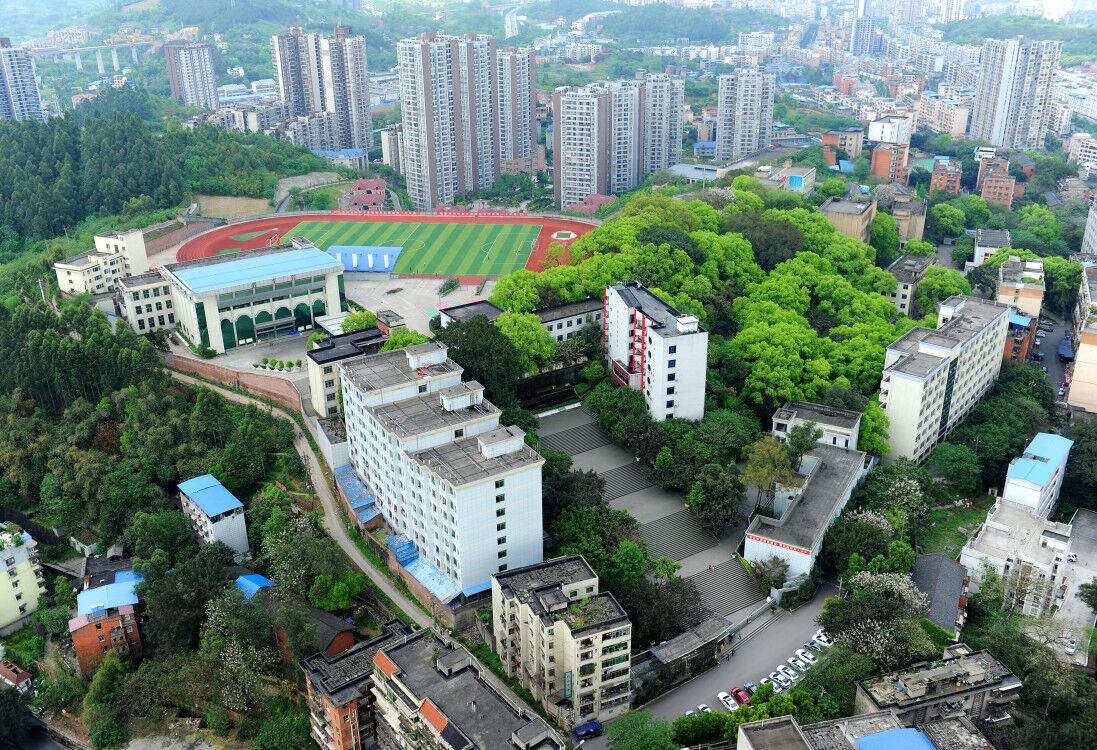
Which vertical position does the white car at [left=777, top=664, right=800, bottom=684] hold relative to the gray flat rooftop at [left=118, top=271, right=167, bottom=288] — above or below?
below

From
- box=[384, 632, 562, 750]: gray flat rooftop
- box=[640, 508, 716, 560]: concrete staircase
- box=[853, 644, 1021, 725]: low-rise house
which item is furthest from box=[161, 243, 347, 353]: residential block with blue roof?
box=[853, 644, 1021, 725]: low-rise house

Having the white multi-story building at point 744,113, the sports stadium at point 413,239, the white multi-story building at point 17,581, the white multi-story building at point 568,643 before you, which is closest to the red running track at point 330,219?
the sports stadium at point 413,239

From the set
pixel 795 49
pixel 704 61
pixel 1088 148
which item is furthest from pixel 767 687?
pixel 795 49

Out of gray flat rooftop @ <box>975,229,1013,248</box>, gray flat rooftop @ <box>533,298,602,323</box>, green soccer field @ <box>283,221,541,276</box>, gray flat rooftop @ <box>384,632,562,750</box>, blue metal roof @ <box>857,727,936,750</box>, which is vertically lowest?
blue metal roof @ <box>857,727,936,750</box>

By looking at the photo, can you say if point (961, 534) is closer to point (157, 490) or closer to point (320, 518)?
point (320, 518)

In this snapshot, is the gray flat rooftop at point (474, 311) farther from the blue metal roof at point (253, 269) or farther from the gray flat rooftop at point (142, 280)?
the gray flat rooftop at point (142, 280)

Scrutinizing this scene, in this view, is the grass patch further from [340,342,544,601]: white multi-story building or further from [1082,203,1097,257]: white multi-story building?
[1082,203,1097,257]: white multi-story building
